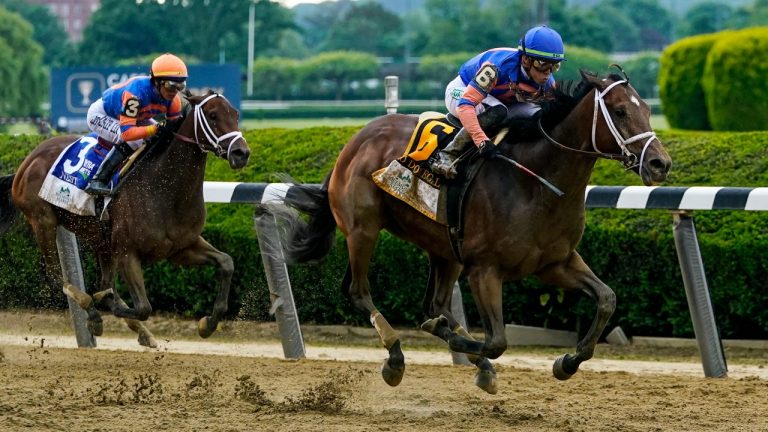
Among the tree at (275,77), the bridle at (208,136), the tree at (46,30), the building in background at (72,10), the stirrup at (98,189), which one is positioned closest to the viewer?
the bridle at (208,136)

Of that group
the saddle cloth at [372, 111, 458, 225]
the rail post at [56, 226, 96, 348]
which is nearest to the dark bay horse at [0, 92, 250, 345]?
the rail post at [56, 226, 96, 348]

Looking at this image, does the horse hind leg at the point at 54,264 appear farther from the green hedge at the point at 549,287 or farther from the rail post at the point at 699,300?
the rail post at the point at 699,300

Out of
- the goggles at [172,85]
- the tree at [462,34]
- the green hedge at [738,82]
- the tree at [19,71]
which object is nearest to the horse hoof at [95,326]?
the goggles at [172,85]

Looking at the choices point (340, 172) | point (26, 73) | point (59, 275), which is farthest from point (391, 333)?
point (26, 73)

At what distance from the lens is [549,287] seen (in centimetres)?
824

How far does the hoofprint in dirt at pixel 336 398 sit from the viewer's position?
18.8ft

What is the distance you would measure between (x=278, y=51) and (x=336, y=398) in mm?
70031

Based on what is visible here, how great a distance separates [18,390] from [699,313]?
3424 millimetres

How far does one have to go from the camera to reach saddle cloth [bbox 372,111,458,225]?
6.52 metres

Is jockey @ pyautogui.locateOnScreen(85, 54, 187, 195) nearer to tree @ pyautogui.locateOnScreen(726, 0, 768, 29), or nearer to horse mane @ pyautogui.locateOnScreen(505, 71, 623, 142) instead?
horse mane @ pyautogui.locateOnScreen(505, 71, 623, 142)

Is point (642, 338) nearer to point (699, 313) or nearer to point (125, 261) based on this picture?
point (699, 313)

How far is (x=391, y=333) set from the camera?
664 cm

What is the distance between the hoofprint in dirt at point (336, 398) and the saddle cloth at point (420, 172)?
94 centimetres

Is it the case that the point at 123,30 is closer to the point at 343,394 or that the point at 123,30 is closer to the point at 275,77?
the point at 275,77
